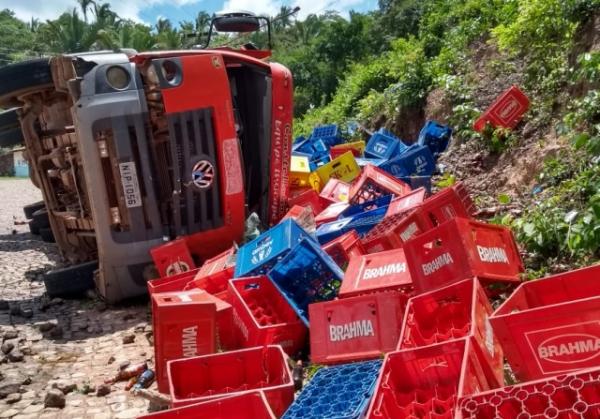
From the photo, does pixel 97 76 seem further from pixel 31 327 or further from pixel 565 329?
pixel 565 329

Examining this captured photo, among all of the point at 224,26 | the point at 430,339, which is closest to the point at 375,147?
the point at 224,26

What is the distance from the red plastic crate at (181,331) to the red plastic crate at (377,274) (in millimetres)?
831

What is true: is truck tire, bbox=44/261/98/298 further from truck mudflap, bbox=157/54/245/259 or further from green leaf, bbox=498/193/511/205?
green leaf, bbox=498/193/511/205

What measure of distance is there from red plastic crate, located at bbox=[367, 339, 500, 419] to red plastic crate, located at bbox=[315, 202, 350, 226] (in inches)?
136

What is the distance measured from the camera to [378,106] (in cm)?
1240

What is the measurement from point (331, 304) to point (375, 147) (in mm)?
5734

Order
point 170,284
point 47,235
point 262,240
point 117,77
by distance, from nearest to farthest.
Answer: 1. point 262,240
2. point 170,284
3. point 117,77
4. point 47,235

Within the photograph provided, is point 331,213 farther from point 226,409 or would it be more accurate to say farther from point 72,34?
point 72,34

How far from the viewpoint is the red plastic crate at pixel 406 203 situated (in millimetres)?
4945

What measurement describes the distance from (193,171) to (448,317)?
2.97m

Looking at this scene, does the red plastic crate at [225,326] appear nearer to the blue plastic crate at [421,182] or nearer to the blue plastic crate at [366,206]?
the blue plastic crate at [366,206]

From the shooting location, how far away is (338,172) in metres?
7.68

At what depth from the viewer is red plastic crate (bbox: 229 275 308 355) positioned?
385 cm

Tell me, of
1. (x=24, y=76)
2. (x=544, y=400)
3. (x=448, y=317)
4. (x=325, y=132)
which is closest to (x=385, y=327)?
(x=448, y=317)
